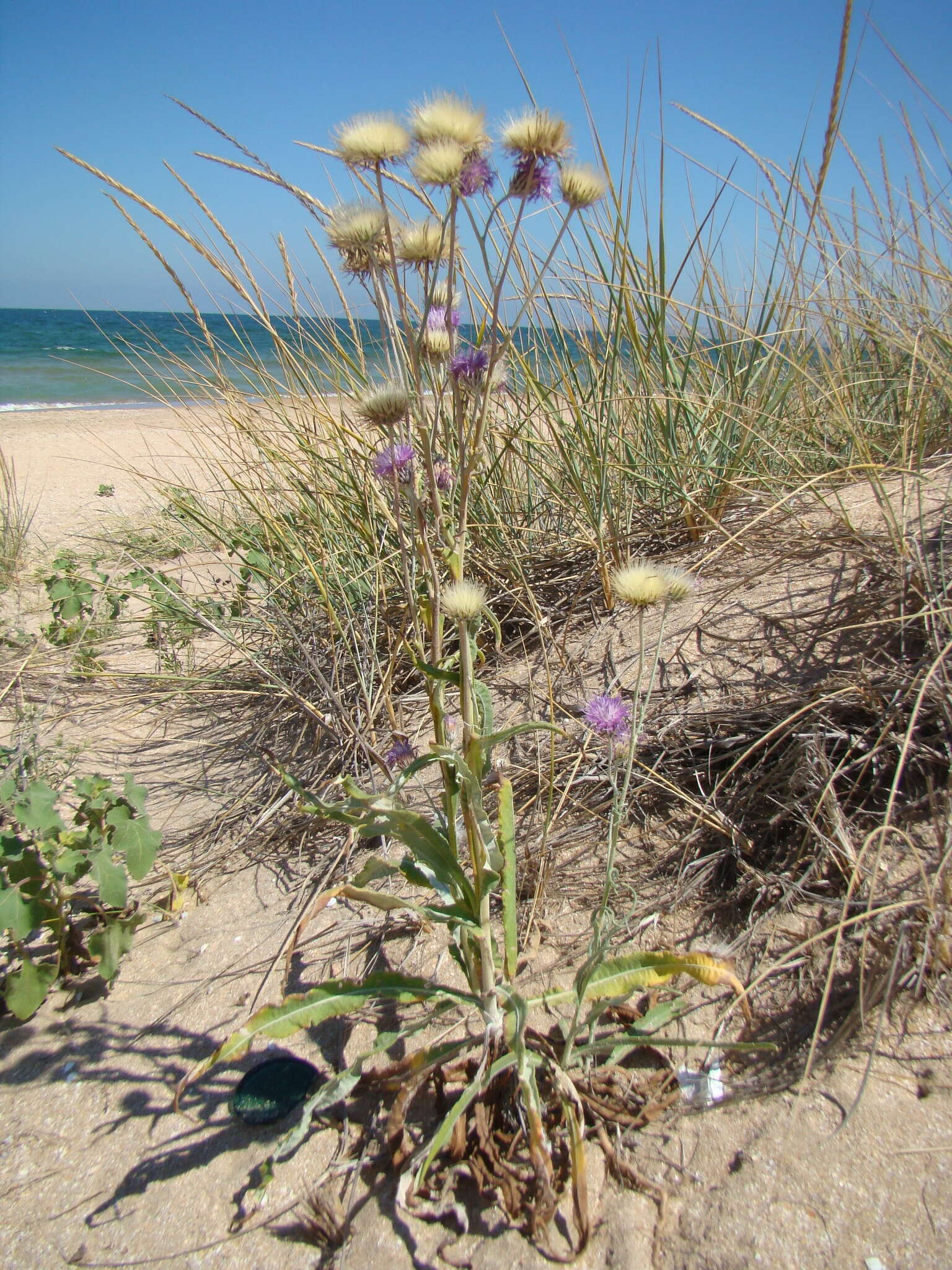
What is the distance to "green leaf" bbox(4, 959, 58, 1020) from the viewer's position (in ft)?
4.29

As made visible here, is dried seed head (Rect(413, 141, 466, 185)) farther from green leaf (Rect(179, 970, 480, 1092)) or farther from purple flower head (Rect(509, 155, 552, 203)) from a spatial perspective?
green leaf (Rect(179, 970, 480, 1092))

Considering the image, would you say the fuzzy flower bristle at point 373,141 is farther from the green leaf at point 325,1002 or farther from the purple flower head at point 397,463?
the green leaf at point 325,1002

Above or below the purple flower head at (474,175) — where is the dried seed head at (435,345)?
below

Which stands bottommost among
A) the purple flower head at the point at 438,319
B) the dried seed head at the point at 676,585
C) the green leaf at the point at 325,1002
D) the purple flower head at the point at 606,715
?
the green leaf at the point at 325,1002

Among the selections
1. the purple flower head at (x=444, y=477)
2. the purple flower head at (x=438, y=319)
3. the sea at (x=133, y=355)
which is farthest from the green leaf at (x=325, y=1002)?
the sea at (x=133, y=355)

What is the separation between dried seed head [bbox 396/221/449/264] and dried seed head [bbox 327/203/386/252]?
36 millimetres

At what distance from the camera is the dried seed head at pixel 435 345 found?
107cm

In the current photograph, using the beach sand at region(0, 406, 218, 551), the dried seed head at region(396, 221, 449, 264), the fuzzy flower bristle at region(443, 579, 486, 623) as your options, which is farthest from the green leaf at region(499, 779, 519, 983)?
the beach sand at region(0, 406, 218, 551)

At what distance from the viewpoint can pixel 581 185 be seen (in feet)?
3.03

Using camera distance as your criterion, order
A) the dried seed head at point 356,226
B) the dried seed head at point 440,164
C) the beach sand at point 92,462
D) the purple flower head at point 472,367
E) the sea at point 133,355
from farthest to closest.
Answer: the beach sand at point 92,462 → the sea at point 133,355 → the purple flower head at point 472,367 → the dried seed head at point 356,226 → the dried seed head at point 440,164

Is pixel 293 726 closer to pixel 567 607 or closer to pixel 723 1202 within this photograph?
pixel 567 607

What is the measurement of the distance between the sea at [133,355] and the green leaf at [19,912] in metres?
1.40

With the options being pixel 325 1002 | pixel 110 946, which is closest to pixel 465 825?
pixel 325 1002

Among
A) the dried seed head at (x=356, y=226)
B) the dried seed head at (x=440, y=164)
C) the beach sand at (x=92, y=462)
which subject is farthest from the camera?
the beach sand at (x=92, y=462)
